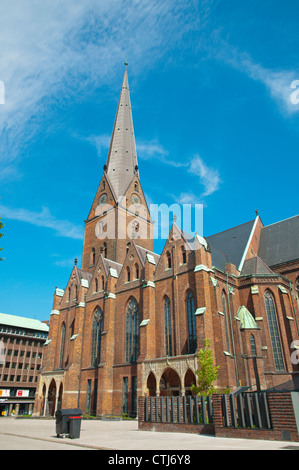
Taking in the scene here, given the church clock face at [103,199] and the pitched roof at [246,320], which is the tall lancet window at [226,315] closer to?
the pitched roof at [246,320]

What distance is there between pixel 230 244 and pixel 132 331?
14.7 m

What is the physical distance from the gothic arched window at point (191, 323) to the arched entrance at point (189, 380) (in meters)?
1.77

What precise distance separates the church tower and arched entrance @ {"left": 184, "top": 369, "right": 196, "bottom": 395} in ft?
62.8

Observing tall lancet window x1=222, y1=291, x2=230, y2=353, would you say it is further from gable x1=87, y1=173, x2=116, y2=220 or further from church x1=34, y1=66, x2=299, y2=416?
gable x1=87, y1=173, x2=116, y2=220

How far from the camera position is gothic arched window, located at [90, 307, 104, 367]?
3381 cm

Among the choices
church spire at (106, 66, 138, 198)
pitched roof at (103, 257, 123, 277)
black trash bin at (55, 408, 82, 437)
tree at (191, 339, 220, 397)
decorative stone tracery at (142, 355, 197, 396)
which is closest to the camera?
black trash bin at (55, 408, 82, 437)

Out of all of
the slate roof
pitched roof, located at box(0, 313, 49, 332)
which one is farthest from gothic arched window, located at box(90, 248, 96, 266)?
pitched roof, located at box(0, 313, 49, 332)

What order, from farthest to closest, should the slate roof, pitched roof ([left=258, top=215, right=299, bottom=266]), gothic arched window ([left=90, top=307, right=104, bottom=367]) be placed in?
the slate roof, pitched roof ([left=258, top=215, right=299, bottom=266]), gothic arched window ([left=90, top=307, right=104, bottom=367])

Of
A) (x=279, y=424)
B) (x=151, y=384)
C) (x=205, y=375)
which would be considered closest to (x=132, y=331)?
(x=151, y=384)

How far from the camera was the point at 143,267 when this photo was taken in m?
33.0
